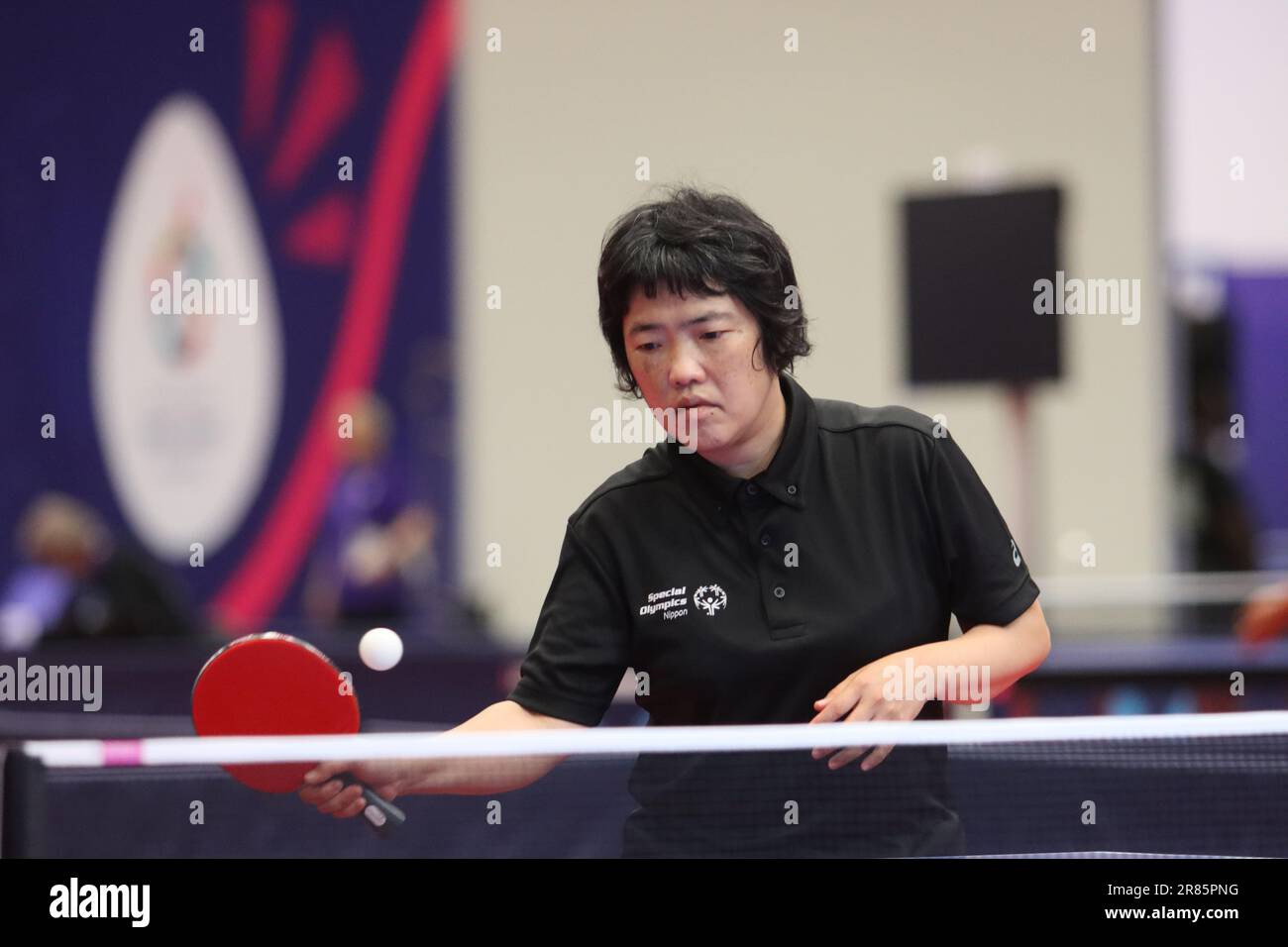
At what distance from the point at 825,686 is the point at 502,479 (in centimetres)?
A: 747

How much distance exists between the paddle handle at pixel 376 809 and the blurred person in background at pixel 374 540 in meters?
5.74

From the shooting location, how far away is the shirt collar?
2609 millimetres

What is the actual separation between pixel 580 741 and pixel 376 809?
0.31 m

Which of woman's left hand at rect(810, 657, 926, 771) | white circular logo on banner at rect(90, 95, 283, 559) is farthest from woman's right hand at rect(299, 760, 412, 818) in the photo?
white circular logo on banner at rect(90, 95, 283, 559)

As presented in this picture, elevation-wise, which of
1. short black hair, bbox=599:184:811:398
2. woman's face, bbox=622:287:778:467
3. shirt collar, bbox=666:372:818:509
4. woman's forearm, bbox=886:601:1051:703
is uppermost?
short black hair, bbox=599:184:811:398

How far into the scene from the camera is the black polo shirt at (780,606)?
2447mm

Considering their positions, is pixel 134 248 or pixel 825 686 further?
pixel 134 248

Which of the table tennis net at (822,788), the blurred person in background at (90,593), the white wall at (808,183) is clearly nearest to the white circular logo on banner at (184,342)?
the white wall at (808,183)

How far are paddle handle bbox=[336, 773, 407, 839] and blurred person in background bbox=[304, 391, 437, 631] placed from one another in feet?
18.8

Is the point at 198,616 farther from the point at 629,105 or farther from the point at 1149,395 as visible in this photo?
the point at 1149,395

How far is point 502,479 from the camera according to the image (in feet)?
32.5

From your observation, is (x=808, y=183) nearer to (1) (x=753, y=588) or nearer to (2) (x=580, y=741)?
(1) (x=753, y=588)

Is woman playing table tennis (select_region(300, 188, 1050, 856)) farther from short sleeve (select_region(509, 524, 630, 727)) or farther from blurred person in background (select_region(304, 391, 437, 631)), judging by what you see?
blurred person in background (select_region(304, 391, 437, 631))
